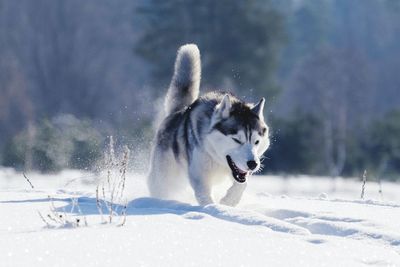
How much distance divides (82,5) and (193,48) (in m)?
34.5

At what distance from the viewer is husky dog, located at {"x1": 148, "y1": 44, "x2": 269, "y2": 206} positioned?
19.6ft

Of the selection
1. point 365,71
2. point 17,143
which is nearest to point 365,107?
point 365,71

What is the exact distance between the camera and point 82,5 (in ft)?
134

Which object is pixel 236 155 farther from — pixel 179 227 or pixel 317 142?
pixel 317 142

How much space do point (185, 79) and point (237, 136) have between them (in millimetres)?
1365

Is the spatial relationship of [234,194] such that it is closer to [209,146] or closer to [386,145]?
[209,146]

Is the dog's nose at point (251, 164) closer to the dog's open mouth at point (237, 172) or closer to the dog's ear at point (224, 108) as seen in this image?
the dog's open mouth at point (237, 172)

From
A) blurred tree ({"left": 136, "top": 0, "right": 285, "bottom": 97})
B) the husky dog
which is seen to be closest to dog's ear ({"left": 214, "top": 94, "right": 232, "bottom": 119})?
the husky dog

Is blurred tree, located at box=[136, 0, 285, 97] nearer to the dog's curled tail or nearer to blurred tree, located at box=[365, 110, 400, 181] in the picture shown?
blurred tree, located at box=[365, 110, 400, 181]

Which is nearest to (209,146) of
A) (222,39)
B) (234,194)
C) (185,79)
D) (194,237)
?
(234,194)

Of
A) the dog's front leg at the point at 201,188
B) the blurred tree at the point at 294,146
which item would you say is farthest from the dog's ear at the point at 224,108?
the blurred tree at the point at 294,146

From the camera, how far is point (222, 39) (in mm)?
30797

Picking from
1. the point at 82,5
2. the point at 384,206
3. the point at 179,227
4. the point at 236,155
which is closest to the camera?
the point at 179,227

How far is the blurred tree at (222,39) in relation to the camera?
Answer: 30.5 m
